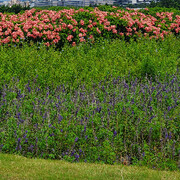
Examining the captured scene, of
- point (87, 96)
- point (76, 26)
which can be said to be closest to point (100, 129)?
point (87, 96)

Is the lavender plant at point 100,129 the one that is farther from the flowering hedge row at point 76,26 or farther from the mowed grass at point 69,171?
the flowering hedge row at point 76,26

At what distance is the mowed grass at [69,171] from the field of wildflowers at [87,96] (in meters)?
0.27

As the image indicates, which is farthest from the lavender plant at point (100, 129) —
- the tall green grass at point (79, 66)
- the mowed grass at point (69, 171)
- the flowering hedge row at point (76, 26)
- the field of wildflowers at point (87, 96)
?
the flowering hedge row at point (76, 26)

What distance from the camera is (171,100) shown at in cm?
564

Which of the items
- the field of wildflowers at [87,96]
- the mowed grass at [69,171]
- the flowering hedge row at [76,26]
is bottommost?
the mowed grass at [69,171]

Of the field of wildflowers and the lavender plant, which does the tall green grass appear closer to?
the field of wildflowers

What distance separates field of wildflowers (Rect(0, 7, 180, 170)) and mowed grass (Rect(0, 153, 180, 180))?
0.88 feet

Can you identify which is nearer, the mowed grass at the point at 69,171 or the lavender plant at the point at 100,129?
the mowed grass at the point at 69,171

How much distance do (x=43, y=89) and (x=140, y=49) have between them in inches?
152

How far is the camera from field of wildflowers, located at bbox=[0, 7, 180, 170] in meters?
→ 4.62

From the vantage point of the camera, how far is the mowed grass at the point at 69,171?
3752 millimetres

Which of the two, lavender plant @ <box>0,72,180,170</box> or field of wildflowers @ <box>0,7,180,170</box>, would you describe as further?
field of wildflowers @ <box>0,7,180,170</box>

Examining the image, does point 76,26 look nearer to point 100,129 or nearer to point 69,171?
point 100,129

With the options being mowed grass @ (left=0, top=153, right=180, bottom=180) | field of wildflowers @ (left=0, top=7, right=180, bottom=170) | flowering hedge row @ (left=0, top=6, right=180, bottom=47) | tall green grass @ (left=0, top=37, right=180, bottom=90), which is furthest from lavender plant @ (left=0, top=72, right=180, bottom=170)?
flowering hedge row @ (left=0, top=6, right=180, bottom=47)
